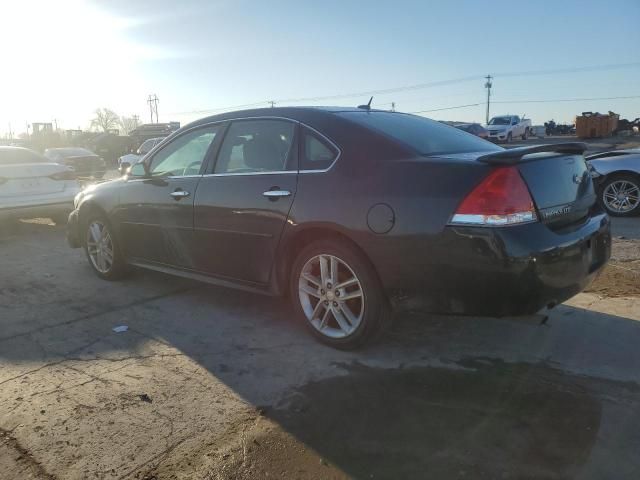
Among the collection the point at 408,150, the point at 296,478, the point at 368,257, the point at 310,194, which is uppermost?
the point at 408,150

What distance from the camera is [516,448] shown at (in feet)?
8.21

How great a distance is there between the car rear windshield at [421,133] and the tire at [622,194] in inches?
210

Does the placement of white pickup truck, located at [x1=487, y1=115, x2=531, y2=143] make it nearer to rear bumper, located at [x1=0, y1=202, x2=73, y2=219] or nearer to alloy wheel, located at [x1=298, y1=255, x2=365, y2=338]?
rear bumper, located at [x1=0, y1=202, x2=73, y2=219]

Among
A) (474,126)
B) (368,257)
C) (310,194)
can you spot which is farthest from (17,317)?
(474,126)

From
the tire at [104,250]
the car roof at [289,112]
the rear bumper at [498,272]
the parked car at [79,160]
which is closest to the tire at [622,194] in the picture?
the car roof at [289,112]

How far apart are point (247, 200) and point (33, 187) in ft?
19.5

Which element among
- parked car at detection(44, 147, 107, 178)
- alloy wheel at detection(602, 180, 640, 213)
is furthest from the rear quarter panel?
parked car at detection(44, 147, 107, 178)

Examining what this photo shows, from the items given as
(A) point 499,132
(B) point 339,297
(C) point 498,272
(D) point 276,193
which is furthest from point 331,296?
(A) point 499,132

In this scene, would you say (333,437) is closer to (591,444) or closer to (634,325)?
(591,444)

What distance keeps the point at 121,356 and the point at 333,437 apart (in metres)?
1.77

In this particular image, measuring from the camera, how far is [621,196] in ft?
27.4

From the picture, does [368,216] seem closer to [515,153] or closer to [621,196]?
[515,153]

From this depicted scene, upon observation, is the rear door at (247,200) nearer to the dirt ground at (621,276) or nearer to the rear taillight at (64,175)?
the dirt ground at (621,276)

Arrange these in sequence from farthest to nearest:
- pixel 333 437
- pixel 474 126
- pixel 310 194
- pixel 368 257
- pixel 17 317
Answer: pixel 474 126 < pixel 17 317 < pixel 310 194 < pixel 368 257 < pixel 333 437
